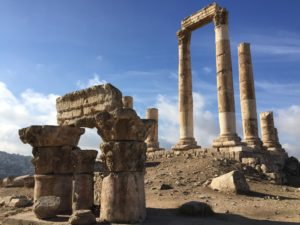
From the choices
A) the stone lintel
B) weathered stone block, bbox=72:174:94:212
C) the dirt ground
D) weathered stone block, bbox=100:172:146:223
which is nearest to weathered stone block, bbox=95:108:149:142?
weathered stone block, bbox=100:172:146:223

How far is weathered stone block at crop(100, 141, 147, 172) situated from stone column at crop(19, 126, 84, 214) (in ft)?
8.66

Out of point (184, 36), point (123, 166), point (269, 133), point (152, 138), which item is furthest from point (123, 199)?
point (152, 138)

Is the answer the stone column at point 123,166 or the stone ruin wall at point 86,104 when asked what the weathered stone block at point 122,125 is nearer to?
the stone column at point 123,166

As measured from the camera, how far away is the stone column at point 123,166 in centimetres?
877

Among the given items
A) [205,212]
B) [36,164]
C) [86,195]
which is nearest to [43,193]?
[36,164]

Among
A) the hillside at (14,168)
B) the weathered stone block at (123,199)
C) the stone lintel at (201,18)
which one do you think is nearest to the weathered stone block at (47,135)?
the weathered stone block at (123,199)

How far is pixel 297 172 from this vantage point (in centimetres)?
2202

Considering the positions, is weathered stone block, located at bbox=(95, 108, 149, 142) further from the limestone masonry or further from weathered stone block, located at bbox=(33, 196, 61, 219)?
weathered stone block, located at bbox=(33, 196, 61, 219)

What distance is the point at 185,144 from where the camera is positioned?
979 inches

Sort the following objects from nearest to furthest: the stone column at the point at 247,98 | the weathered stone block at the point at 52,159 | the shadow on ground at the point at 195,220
→ the shadow on ground at the point at 195,220 → the weathered stone block at the point at 52,159 → the stone column at the point at 247,98

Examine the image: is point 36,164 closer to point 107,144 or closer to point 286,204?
point 107,144

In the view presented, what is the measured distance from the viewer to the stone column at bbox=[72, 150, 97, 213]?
1060 centimetres

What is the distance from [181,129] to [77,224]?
1782cm

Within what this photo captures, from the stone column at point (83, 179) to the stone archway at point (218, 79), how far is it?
12286 millimetres
